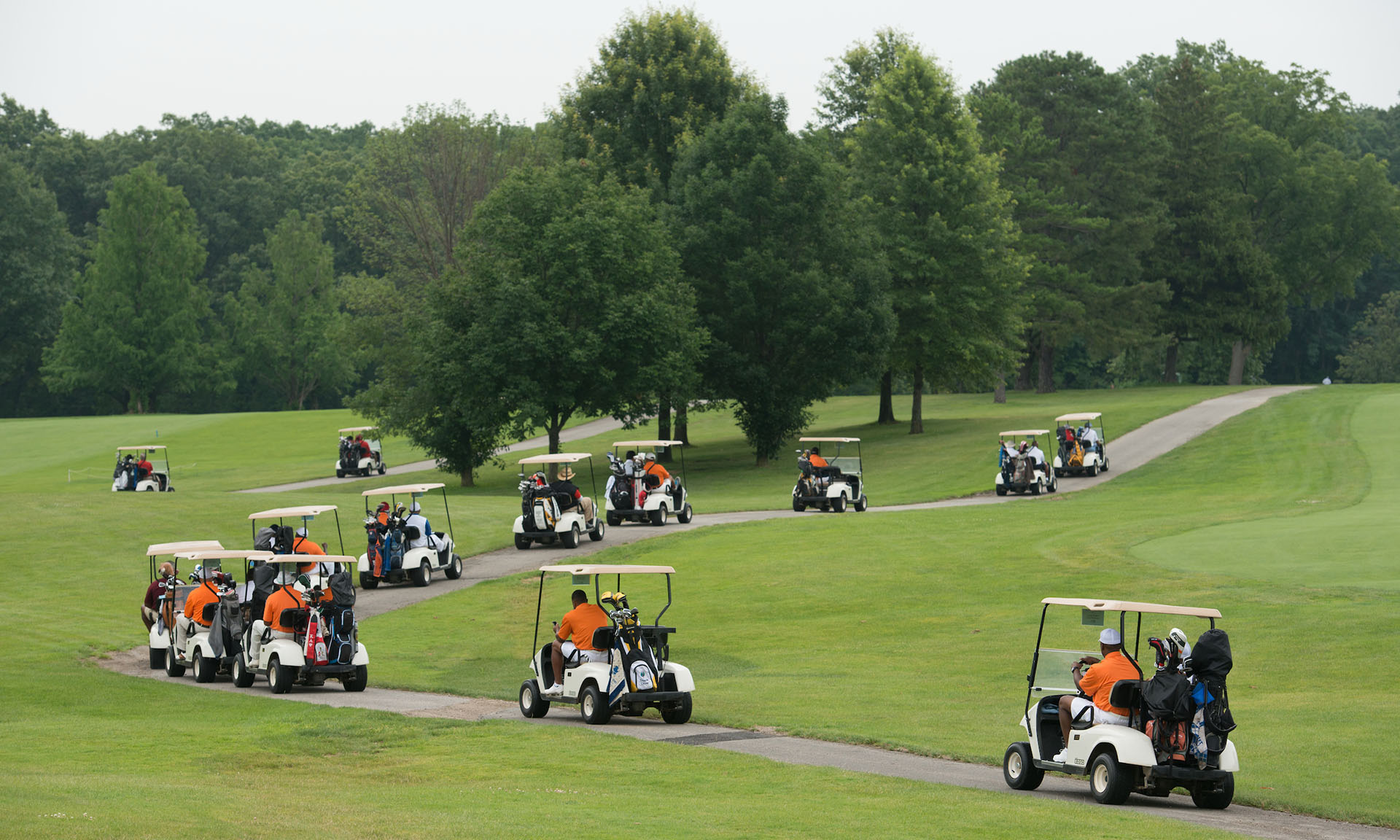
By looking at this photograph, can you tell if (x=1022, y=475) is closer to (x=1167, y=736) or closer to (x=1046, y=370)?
(x=1167, y=736)

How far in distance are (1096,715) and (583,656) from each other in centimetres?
721

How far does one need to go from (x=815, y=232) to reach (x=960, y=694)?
1579 inches

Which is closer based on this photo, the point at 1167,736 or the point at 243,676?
the point at 1167,736

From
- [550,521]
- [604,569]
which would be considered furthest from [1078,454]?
[604,569]

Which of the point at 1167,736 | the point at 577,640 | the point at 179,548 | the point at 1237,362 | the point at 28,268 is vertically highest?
the point at 28,268

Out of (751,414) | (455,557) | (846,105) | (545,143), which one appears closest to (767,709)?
(455,557)

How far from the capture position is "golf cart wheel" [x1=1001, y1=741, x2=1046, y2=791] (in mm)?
13305

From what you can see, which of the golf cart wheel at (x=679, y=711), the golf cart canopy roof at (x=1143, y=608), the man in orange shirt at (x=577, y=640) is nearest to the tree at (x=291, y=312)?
the man in orange shirt at (x=577, y=640)

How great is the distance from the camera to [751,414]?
57.4 metres

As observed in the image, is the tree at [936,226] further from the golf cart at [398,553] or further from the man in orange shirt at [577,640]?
the man in orange shirt at [577,640]

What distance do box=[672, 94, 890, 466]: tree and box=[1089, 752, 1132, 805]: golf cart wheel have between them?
42398mm

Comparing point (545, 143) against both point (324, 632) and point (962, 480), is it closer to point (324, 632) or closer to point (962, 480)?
point (962, 480)

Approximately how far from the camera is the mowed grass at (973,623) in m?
15.7

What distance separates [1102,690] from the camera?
13055 mm
